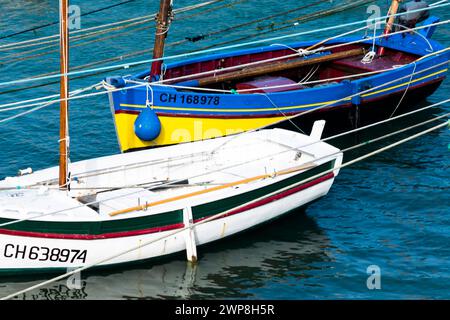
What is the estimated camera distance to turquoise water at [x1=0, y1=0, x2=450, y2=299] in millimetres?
22219

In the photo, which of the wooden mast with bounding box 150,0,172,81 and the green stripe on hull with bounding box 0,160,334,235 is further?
the wooden mast with bounding box 150,0,172,81

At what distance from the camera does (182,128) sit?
93.6 feet

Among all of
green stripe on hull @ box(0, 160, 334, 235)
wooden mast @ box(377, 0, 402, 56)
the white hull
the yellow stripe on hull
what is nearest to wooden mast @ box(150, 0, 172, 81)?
the yellow stripe on hull

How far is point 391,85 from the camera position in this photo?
31.3m

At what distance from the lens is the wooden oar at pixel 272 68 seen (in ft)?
98.9

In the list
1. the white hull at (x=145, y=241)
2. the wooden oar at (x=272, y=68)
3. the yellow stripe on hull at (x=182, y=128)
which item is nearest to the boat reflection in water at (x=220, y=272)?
the white hull at (x=145, y=241)

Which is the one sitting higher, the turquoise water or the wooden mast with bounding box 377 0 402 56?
the wooden mast with bounding box 377 0 402 56

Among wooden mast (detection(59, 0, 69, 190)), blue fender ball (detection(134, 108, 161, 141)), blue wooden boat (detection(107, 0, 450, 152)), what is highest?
blue wooden boat (detection(107, 0, 450, 152))

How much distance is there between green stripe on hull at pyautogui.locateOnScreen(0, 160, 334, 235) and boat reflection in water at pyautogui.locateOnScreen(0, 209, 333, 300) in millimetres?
1359

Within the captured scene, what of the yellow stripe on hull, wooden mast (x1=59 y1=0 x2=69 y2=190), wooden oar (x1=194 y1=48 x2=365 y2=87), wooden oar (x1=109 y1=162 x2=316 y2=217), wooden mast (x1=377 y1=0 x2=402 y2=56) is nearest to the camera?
wooden mast (x1=59 y1=0 x2=69 y2=190)

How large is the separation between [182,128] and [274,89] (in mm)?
3691

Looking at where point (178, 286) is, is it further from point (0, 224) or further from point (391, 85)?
point (391, 85)

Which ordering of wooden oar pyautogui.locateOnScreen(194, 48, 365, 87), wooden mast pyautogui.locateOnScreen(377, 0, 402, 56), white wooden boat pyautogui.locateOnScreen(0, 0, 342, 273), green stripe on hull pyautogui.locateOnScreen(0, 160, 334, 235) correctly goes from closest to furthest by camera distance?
green stripe on hull pyautogui.locateOnScreen(0, 160, 334, 235) → white wooden boat pyautogui.locateOnScreen(0, 0, 342, 273) → wooden oar pyautogui.locateOnScreen(194, 48, 365, 87) → wooden mast pyautogui.locateOnScreen(377, 0, 402, 56)

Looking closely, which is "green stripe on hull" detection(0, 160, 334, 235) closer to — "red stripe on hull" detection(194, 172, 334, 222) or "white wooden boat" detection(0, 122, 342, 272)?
"white wooden boat" detection(0, 122, 342, 272)
